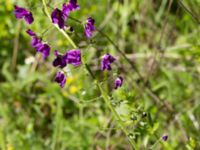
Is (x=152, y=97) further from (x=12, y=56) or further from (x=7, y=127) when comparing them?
(x=12, y=56)

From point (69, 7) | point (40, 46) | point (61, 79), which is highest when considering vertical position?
point (69, 7)

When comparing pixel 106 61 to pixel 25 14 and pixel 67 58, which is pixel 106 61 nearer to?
pixel 67 58

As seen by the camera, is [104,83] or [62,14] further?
[104,83]

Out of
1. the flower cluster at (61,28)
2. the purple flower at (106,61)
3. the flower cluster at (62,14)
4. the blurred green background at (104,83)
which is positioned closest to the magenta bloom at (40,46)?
the flower cluster at (61,28)

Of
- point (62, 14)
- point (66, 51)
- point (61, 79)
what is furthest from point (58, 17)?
point (61, 79)

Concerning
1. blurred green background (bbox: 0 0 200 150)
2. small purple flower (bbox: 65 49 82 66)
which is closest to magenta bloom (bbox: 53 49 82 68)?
small purple flower (bbox: 65 49 82 66)

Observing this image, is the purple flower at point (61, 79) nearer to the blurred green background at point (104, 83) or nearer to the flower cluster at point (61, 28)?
the flower cluster at point (61, 28)

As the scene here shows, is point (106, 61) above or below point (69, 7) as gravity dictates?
below
